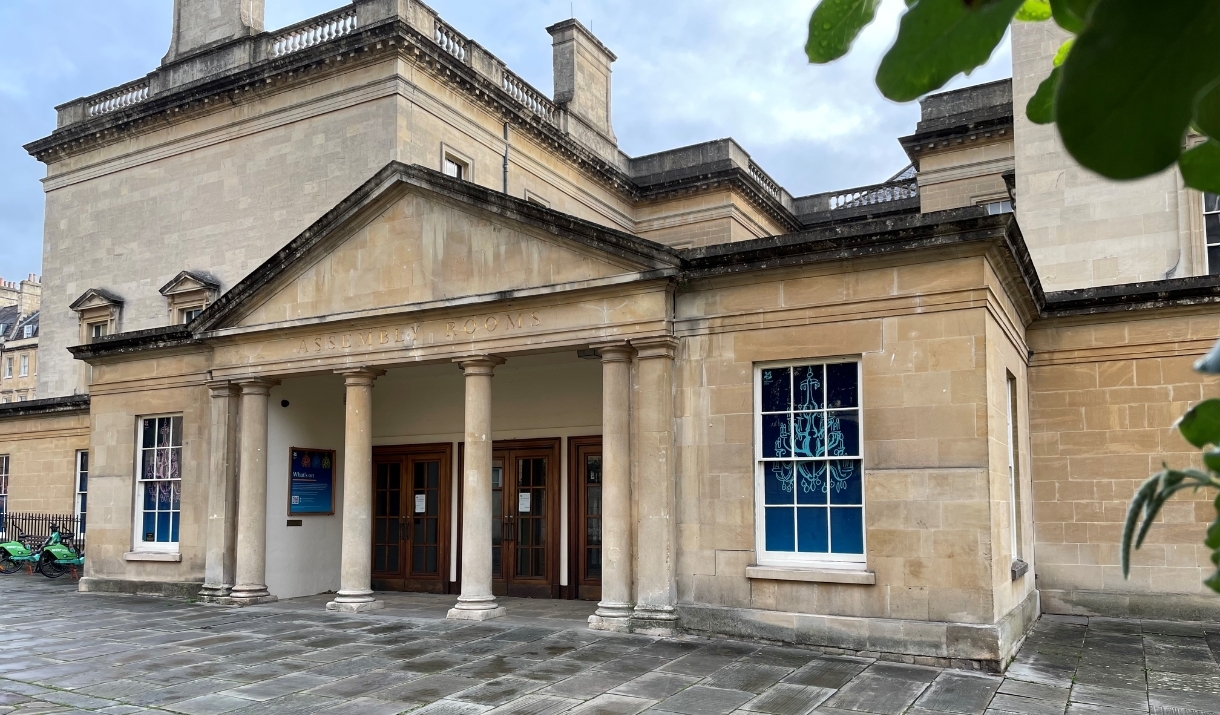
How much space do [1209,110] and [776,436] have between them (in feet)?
31.5

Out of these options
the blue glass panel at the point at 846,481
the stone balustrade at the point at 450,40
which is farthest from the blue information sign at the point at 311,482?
the stone balustrade at the point at 450,40

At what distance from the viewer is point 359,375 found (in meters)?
12.7

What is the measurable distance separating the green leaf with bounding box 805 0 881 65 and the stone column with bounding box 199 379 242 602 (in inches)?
552

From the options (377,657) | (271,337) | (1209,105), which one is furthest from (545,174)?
(1209,105)

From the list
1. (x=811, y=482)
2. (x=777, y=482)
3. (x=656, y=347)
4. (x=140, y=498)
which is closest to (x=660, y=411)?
(x=656, y=347)

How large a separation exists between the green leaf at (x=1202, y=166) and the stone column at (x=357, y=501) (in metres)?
12.2

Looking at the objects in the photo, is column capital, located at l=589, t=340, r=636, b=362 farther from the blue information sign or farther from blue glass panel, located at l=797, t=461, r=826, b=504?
the blue information sign

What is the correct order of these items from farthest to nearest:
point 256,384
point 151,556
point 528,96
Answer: point 528,96 < point 151,556 < point 256,384

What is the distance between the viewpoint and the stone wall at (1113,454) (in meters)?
11.5

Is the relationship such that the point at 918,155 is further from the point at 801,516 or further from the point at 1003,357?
the point at 801,516

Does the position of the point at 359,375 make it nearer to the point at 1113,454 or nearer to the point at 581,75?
the point at 1113,454

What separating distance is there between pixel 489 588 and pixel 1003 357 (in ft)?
20.6

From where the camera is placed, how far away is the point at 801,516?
32.4 feet

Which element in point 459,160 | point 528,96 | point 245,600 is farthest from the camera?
point 528,96
